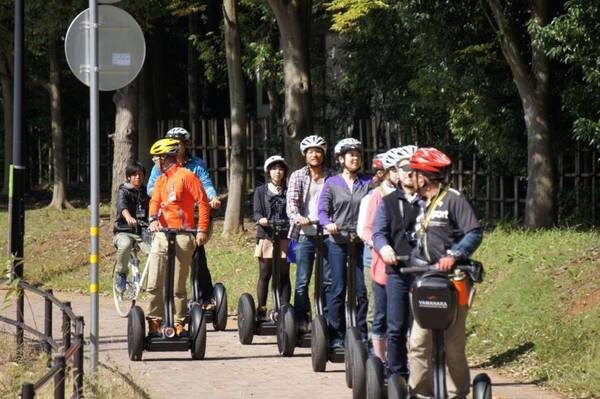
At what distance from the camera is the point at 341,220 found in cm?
1198

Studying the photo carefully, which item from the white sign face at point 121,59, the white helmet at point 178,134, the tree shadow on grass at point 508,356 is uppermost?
the white sign face at point 121,59

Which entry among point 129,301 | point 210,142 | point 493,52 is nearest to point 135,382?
point 129,301

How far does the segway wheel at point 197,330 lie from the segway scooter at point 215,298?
1.25m

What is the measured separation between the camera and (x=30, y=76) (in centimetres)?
3381

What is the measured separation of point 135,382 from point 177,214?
2.53 m

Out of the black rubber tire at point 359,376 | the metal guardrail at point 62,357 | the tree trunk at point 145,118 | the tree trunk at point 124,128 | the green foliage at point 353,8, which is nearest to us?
the metal guardrail at point 62,357

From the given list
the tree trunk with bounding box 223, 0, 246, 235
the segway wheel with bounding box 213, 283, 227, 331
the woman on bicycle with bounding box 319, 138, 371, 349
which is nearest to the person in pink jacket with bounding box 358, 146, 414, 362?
the woman on bicycle with bounding box 319, 138, 371, 349

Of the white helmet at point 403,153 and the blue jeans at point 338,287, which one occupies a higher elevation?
the white helmet at point 403,153

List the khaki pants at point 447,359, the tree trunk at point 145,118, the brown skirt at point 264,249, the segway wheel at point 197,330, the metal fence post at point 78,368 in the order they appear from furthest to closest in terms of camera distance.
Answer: the tree trunk at point 145,118, the brown skirt at point 264,249, the segway wheel at point 197,330, the khaki pants at point 447,359, the metal fence post at point 78,368

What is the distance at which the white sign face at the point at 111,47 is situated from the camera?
1045 centimetres

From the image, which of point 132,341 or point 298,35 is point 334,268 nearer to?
point 132,341

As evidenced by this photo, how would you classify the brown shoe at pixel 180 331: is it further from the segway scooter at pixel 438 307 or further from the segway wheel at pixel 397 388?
the segway scooter at pixel 438 307

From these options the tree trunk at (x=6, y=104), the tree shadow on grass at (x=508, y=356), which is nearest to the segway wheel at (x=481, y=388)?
the tree shadow on grass at (x=508, y=356)

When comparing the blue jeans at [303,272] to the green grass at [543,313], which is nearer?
the green grass at [543,313]
